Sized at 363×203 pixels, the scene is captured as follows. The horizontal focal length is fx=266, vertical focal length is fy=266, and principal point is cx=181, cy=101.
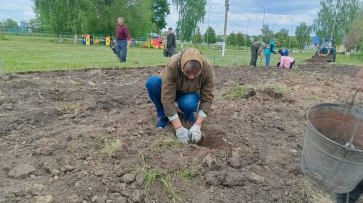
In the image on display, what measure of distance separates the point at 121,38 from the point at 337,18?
123ft

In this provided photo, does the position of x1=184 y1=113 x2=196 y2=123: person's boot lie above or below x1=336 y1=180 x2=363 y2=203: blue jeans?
above

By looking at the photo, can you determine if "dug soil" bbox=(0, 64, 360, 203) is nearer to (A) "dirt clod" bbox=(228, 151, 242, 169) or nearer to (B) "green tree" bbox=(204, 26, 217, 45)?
(A) "dirt clod" bbox=(228, 151, 242, 169)

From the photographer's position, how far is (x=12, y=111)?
3525mm

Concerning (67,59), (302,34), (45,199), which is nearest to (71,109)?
(45,199)

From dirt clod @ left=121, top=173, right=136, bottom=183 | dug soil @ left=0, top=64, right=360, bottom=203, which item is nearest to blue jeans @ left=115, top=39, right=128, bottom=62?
dug soil @ left=0, top=64, right=360, bottom=203

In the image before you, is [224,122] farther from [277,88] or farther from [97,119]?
[277,88]

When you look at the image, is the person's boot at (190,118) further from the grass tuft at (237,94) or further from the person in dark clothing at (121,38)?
the person in dark clothing at (121,38)

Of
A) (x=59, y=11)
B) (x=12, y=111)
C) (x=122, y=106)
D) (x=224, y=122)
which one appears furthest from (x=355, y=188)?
(x=59, y=11)

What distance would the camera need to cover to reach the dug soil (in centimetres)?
192

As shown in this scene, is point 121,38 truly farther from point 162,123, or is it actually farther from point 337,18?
point 337,18

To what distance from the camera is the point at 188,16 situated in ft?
119

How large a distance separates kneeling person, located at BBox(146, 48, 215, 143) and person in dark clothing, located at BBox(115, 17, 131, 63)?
22.3ft

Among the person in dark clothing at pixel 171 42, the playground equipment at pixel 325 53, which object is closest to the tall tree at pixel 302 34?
the playground equipment at pixel 325 53

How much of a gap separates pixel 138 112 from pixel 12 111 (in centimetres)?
167
